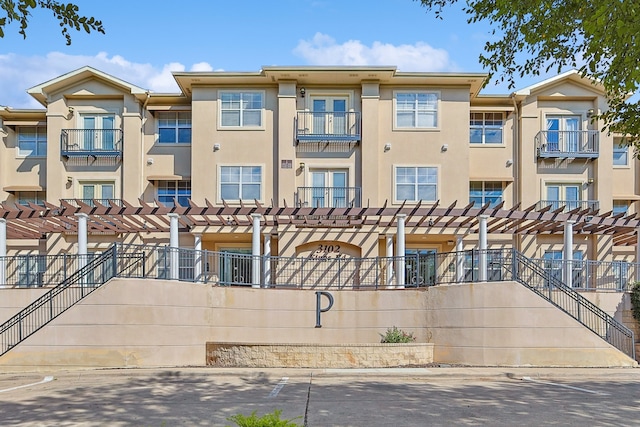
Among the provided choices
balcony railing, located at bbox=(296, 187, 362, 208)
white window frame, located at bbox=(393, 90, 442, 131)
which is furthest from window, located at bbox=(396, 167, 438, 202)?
balcony railing, located at bbox=(296, 187, 362, 208)

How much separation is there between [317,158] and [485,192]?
7.60m

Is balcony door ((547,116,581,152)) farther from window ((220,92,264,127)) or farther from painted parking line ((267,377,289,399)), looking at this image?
painted parking line ((267,377,289,399))

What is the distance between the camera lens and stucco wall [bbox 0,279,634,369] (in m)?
16.1

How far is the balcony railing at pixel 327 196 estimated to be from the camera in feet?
81.7

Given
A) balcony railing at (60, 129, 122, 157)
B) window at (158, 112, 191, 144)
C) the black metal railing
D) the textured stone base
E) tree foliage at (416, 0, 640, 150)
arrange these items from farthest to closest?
window at (158, 112, 191, 144) → balcony railing at (60, 129, 122, 157) → the black metal railing → the textured stone base → tree foliage at (416, 0, 640, 150)

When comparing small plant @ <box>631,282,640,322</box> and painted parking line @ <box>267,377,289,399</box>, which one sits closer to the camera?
painted parking line @ <box>267,377,289,399</box>

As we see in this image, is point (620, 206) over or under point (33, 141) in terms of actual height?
under

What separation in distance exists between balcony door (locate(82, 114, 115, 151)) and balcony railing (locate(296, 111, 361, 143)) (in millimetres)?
8188

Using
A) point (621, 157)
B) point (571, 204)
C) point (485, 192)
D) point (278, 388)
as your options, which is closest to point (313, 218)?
point (485, 192)

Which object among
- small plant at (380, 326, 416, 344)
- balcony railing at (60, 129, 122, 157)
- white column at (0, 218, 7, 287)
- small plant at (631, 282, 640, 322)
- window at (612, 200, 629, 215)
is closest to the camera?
small plant at (380, 326, 416, 344)

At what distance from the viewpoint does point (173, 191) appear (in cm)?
2630

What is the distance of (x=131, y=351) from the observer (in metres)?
16.3

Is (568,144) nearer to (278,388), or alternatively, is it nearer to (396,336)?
(396,336)

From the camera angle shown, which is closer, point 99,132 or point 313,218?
point 313,218
